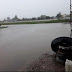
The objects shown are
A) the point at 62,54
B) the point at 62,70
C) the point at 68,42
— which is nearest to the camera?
the point at 62,70

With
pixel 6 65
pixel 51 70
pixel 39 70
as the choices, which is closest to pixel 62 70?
pixel 51 70

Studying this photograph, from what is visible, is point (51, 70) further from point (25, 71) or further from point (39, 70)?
point (25, 71)

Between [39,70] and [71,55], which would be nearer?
[39,70]

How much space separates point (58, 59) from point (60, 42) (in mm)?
814

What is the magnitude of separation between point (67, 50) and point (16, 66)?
2.17 meters

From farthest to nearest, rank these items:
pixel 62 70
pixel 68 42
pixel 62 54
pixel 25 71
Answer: pixel 68 42
pixel 62 54
pixel 25 71
pixel 62 70

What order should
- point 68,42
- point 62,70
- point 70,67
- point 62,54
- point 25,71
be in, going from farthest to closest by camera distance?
point 68,42, point 62,54, point 25,71, point 62,70, point 70,67

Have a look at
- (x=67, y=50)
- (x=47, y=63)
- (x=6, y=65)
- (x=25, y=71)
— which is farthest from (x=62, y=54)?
(x=6, y=65)

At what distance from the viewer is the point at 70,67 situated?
429cm

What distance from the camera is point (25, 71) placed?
17.1 ft

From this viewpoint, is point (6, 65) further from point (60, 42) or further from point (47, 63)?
point (60, 42)

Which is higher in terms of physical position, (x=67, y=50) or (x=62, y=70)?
(x=67, y=50)

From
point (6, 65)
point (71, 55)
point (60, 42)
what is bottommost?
point (6, 65)

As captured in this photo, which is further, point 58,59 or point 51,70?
point 58,59
